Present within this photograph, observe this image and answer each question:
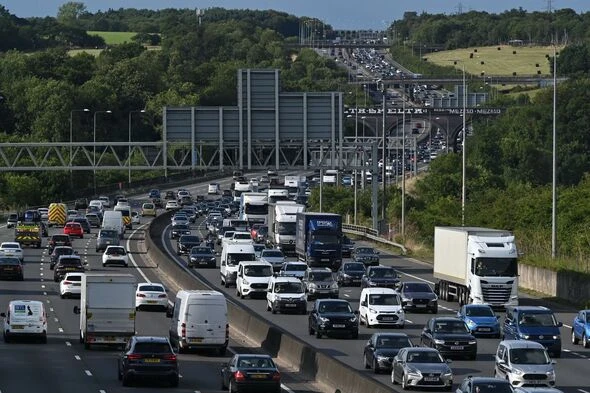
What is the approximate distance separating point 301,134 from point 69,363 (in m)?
49.7

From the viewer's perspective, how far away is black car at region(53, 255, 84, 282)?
79750 mm

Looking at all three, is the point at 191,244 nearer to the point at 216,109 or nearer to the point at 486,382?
the point at 216,109

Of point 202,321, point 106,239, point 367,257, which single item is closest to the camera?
point 202,321

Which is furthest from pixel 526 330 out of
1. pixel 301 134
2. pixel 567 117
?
pixel 567 117

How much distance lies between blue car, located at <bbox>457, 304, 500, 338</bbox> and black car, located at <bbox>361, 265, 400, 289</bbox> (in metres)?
14.3

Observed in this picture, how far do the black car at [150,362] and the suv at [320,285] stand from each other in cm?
2688

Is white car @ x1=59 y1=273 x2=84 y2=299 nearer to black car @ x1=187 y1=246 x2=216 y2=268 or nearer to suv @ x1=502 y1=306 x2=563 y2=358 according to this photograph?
black car @ x1=187 y1=246 x2=216 y2=268

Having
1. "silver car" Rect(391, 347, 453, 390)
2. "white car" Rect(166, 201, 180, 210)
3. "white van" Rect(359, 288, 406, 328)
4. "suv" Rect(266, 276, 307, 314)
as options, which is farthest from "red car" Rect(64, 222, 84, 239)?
"silver car" Rect(391, 347, 453, 390)

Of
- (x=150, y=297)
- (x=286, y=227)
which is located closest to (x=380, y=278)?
(x=150, y=297)

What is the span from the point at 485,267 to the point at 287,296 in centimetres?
738

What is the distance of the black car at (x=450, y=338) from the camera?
4981 cm

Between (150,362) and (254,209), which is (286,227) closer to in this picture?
(254,209)

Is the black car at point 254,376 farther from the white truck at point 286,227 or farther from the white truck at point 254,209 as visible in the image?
the white truck at point 254,209

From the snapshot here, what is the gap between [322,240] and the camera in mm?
85562
